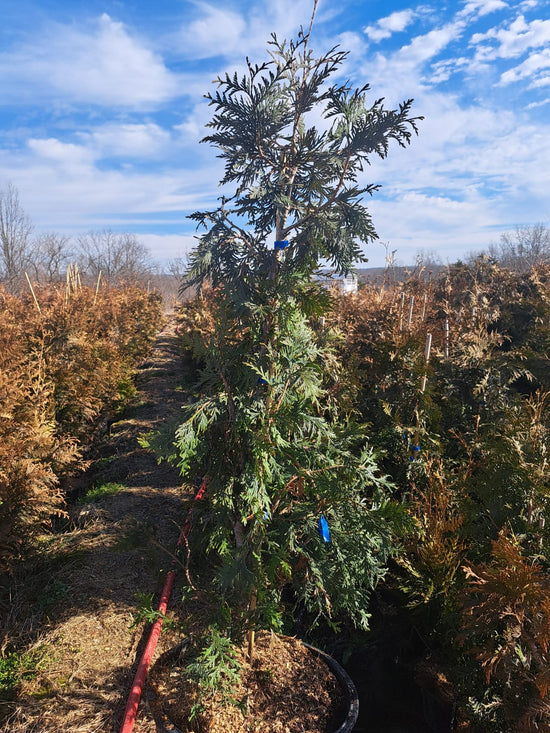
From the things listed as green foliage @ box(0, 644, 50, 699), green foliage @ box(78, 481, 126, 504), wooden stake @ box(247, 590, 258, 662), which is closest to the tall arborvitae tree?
wooden stake @ box(247, 590, 258, 662)

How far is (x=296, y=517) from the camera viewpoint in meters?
2.64

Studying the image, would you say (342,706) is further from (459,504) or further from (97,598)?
(97,598)

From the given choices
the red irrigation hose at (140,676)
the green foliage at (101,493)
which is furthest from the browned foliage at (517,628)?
the green foliage at (101,493)

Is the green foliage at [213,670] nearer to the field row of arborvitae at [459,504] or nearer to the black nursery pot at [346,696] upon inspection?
the field row of arborvitae at [459,504]

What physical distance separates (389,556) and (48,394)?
4567 mm

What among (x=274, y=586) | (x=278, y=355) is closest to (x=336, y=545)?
(x=274, y=586)

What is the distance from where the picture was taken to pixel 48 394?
18.8 feet

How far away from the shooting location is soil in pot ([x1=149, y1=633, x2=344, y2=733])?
248 cm

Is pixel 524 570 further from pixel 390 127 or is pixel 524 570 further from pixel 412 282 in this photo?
pixel 412 282

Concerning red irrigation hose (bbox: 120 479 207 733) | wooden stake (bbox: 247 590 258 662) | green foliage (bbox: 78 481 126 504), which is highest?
wooden stake (bbox: 247 590 258 662)

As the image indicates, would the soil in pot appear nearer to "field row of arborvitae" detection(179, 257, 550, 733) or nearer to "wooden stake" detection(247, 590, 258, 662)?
"wooden stake" detection(247, 590, 258, 662)

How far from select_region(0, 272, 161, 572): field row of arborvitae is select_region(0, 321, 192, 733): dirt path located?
1.42 ft

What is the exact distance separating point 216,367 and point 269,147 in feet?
4.77

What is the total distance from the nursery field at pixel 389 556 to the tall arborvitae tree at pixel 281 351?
0.16 metres
